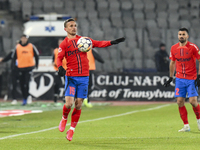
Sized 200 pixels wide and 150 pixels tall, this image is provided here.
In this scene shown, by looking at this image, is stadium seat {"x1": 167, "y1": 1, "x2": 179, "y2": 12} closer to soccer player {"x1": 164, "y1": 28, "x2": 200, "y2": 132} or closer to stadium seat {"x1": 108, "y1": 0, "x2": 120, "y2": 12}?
stadium seat {"x1": 108, "y1": 0, "x2": 120, "y2": 12}

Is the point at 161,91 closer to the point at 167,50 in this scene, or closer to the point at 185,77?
the point at 167,50

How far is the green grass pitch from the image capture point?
249 inches

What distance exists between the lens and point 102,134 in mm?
7812

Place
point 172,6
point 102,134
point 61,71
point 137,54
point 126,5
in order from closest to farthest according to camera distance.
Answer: point 61,71 < point 102,134 < point 137,54 < point 126,5 < point 172,6

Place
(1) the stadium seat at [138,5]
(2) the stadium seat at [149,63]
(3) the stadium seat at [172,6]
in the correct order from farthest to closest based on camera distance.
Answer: (3) the stadium seat at [172,6] → (1) the stadium seat at [138,5] → (2) the stadium seat at [149,63]

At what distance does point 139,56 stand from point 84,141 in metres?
13.5

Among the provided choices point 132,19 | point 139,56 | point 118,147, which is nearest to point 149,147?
point 118,147

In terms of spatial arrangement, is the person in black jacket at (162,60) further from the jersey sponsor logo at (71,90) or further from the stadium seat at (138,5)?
the jersey sponsor logo at (71,90)

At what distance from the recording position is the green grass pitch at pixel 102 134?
6336 mm

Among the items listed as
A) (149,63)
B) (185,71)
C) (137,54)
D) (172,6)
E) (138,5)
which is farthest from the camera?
(172,6)

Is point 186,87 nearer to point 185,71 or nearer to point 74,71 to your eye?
point 185,71

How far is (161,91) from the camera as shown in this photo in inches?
673

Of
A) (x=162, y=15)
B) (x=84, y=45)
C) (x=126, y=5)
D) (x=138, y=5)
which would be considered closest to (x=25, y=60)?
(x=84, y=45)

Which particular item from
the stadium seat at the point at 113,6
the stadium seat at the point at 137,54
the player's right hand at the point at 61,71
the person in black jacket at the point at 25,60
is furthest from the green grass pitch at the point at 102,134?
the stadium seat at the point at 113,6
